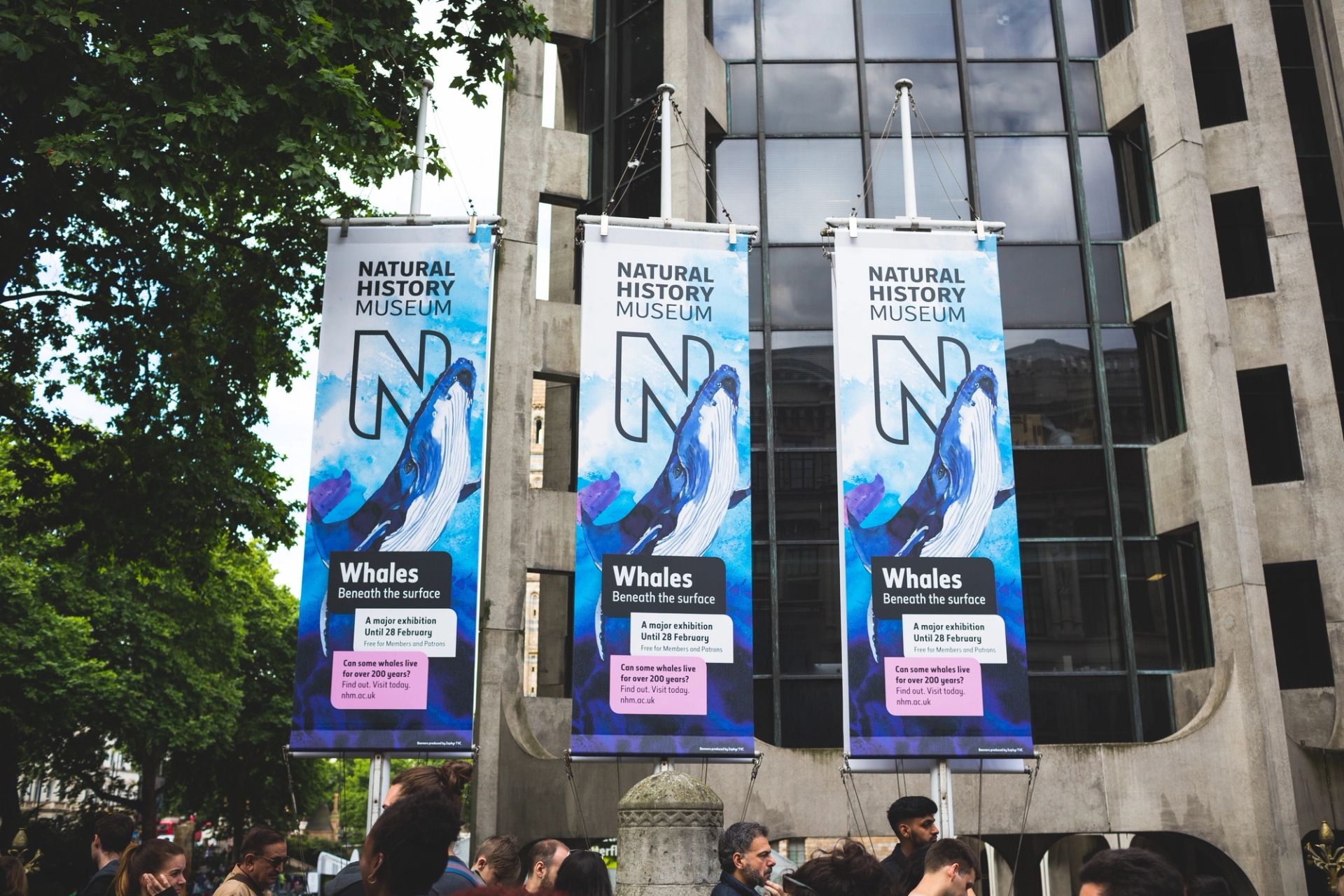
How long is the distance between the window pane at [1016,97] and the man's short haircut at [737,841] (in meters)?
19.3

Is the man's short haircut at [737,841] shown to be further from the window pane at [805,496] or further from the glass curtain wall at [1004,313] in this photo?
the window pane at [805,496]

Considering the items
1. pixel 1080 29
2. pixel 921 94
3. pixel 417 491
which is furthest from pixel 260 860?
pixel 1080 29

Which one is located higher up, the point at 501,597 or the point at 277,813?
the point at 501,597

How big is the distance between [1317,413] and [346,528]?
55.9ft

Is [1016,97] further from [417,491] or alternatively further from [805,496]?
[417,491]

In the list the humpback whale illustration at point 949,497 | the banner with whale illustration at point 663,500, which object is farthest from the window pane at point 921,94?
the humpback whale illustration at point 949,497

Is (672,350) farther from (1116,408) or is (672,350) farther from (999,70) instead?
(999,70)

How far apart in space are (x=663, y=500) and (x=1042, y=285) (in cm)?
1185

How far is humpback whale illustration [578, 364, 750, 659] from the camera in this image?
13.9 meters

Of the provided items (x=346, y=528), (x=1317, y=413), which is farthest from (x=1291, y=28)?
(x=346, y=528)

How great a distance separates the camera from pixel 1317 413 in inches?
832

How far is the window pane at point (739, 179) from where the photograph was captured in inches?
909

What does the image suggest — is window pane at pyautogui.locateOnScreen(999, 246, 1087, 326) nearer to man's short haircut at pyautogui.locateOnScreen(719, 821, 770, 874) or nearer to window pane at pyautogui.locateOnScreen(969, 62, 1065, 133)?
window pane at pyautogui.locateOnScreen(969, 62, 1065, 133)

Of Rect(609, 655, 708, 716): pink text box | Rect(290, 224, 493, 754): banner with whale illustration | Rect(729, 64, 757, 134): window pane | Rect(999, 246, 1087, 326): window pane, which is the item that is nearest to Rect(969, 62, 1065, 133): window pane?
Rect(999, 246, 1087, 326): window pane
